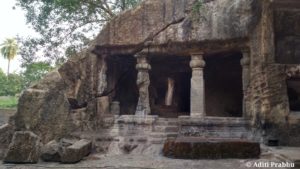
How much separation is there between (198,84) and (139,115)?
5.68ft

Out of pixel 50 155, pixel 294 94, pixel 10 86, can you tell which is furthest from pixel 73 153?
pixel 10 86

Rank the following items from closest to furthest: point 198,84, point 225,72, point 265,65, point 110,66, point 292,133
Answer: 1. point 292,133
2. point 265,65
3. point 198,84
4. point 110,66
5. point 225,72

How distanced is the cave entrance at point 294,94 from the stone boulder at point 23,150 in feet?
18.9

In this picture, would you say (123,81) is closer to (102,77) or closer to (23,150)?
(102,77)

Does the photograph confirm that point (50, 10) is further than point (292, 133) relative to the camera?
Yes

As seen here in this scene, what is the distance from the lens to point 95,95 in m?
8.20

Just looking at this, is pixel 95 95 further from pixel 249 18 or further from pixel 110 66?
pixel 249 18

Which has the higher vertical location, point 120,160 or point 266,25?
point 266,25

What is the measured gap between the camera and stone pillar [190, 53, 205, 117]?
7.69 m

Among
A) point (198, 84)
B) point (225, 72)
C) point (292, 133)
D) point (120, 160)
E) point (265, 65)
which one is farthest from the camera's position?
point (225, 72)

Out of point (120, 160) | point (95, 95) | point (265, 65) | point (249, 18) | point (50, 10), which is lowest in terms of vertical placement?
point (120, 160)

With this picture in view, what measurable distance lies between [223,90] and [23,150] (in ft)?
24.6

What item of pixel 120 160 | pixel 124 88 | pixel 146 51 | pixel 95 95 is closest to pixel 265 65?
pixel 146 51

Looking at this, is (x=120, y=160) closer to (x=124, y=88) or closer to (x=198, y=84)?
(x=198, y=84)
